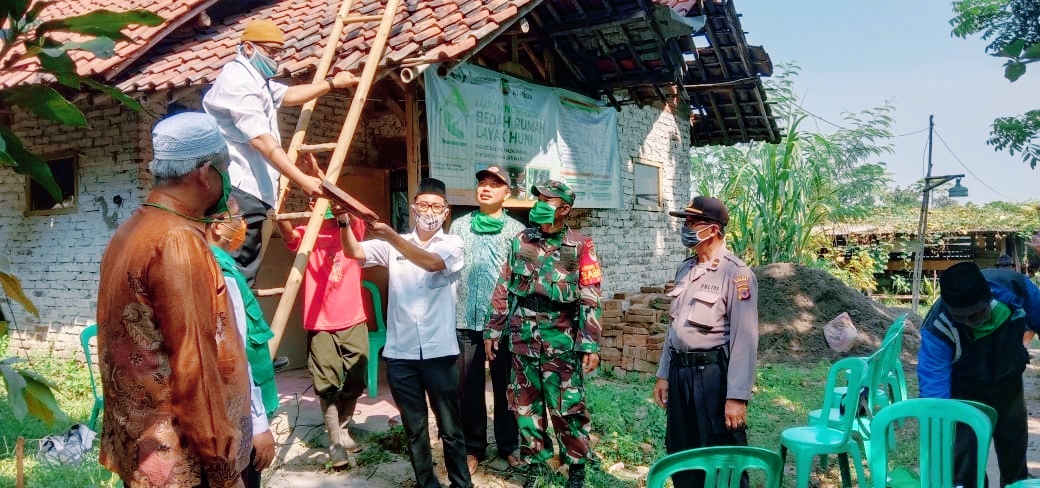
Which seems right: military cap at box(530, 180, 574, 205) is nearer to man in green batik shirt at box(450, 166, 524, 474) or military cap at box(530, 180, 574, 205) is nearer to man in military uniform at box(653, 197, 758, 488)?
man in green batik shirt at box(450, 166, 524, 474)

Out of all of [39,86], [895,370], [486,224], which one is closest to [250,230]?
[486,224]

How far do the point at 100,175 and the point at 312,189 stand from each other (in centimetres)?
409

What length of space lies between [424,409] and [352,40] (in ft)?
10.2

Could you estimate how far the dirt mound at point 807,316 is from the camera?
342 inches

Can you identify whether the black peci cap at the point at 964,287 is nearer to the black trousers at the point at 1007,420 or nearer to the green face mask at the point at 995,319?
the green face mask at the point at 995,319

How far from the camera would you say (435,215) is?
12.8 ft

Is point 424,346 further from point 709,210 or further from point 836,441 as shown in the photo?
point 836,441

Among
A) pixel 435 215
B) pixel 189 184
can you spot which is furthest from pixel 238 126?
pixel 189 184

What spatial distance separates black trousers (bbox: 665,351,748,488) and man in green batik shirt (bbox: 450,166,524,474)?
1.19m

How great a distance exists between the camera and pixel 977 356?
11.1 ft

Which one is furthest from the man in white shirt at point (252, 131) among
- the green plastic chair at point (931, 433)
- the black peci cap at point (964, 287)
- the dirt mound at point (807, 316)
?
the dirt mound at point (807, 316)

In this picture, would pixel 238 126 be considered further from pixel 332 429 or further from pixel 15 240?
pixel 15 240

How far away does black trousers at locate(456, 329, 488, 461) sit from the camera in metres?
4.36

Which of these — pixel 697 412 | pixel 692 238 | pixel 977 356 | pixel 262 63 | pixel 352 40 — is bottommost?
pixel 697 412
